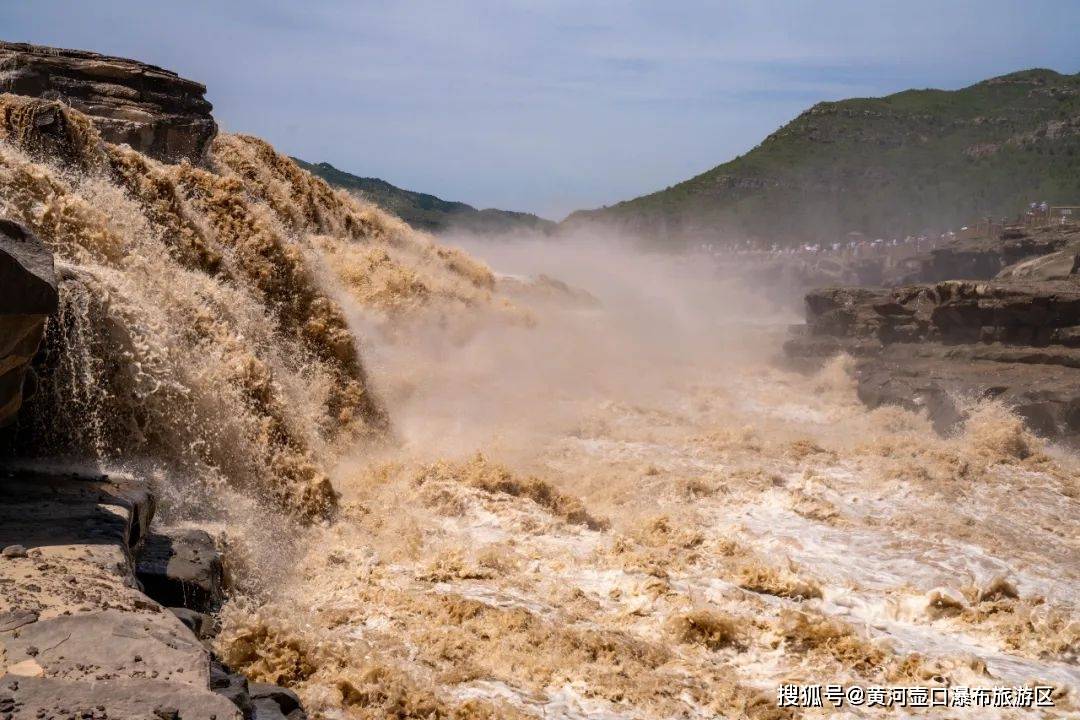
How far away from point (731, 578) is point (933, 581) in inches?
63.6

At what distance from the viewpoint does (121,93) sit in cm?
1002

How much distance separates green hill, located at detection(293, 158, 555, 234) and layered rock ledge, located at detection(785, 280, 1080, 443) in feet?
98.1

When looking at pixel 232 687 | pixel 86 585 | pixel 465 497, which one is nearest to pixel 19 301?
pixel 86 585

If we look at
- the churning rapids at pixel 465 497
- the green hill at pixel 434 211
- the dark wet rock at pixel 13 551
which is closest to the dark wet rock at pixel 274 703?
the churning rapids at pixel 465 497

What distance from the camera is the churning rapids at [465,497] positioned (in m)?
5.03

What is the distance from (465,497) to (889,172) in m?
58.9

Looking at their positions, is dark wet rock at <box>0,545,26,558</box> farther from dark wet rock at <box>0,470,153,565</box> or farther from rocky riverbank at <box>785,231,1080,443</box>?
rocky riverbank at <box>785,231,1080,443</box>

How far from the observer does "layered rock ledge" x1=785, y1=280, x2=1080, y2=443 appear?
12.1 m

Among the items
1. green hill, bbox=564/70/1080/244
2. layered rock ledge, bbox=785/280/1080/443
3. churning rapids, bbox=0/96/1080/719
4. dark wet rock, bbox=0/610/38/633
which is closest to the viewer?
dark wet rock, bbox=0/610/38/633

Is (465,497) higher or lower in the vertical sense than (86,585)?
lower

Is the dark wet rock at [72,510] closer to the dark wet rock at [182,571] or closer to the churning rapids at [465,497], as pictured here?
the dark wet rock at [182,571]

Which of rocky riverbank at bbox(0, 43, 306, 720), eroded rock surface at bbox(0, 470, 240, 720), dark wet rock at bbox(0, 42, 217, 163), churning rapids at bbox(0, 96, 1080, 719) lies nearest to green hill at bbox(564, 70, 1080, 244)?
churning rapids at bbox(0, 96, 1080, 719)

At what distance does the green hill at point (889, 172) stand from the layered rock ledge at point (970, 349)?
3721 cm

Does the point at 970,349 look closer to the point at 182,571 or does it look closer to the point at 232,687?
the point at 182,571
